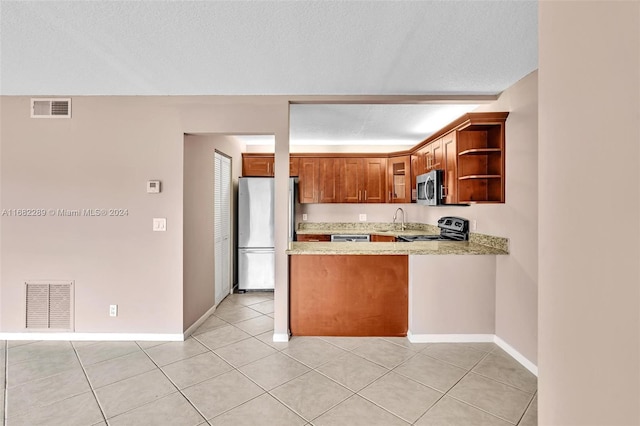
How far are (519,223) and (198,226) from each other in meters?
3.21

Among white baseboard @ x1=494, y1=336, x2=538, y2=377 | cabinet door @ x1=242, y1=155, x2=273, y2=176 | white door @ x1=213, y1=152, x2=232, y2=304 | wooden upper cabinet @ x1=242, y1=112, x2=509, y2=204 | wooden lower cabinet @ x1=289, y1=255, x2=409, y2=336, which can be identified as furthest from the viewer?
cabinet door @ x1=242, y1=155, x2=273, y2=176

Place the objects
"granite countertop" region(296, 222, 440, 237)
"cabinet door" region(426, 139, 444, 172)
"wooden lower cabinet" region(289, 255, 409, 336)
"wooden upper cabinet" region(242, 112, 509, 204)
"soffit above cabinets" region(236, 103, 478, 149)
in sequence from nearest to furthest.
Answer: "wooden lower cabinet" region(289, 255, 409, 336) → "soffit above cabinets" region(236, 103, 478, 149) → "cabinet door" region(426, 139, 444, 172) → "wooden upper cabinet" region(242, 112, 509, 204) → "granite countertop" region(296, 222, 440, 237)

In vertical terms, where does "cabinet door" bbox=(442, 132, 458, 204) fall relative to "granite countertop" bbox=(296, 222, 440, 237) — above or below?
above

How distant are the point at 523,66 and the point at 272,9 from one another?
2.04 meters

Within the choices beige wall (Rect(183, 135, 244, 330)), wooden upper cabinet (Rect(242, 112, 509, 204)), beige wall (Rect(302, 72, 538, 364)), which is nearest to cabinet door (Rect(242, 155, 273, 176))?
wooden upper cabinet (Rect(242, 112, 509, 204))

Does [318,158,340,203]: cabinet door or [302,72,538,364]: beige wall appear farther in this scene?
[318,158,340,203]: cabinet door

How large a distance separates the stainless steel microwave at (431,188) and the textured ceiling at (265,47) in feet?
3.24

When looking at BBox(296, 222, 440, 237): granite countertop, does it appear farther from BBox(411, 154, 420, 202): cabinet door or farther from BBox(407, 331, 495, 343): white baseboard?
BBox(407, 331, 495, 343): white baseboard

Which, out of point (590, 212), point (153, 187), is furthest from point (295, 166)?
point (590, 212)

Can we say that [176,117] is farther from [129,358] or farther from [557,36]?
[557,36]

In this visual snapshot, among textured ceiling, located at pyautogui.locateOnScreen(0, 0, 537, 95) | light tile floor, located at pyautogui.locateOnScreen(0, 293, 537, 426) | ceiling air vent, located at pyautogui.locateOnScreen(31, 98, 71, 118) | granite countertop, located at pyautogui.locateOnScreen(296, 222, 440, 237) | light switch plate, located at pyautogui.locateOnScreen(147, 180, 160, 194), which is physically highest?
textured ceiling, located at pyautogui.locateOnScreen(0, 0, 537, 95)

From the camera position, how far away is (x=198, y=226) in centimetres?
346

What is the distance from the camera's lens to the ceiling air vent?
304 centimetres

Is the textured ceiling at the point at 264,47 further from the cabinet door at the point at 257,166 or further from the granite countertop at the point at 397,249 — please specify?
the cabinet door at the point at 257,166
